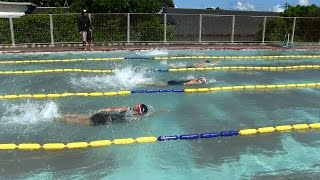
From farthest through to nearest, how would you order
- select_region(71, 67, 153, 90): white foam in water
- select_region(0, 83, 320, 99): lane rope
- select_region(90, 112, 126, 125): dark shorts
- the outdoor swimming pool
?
select_region(71, 67, 153, 90): white foam in water, select_region(0, 83, 320, 99): lane rope, select_region(90, 112, 126, 125): dark shorts, the outdoor swimming pool

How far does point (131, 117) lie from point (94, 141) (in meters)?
1.26

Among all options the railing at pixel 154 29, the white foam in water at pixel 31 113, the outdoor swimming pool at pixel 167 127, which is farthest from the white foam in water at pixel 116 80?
the railing at pixel 154 29

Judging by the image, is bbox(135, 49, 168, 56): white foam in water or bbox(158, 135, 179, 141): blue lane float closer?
bbox(158, 135, 179, 141): blue lane float

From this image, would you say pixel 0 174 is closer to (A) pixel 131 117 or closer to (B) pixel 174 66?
(A) pixel 131 117

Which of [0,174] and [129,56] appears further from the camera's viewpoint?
[129,56]

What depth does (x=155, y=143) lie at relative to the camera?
7137 mm

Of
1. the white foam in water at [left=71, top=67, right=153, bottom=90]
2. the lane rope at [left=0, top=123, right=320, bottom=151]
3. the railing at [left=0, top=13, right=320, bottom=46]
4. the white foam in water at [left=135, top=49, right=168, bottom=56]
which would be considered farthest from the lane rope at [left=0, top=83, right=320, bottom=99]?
the railing at [left=0, top=13, right=320, bottom=46]

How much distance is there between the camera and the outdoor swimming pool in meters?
6.14

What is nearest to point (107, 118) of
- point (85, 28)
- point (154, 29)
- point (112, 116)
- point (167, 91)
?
point (112, 116)

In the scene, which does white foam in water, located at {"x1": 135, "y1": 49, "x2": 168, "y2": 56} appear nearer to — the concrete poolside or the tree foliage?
the concrete poolside

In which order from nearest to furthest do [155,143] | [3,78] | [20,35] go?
[155,143] < [3,78] < [20,35]

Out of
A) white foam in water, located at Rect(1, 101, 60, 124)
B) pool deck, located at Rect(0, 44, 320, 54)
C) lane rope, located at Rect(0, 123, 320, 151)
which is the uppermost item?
pool deck, located at Rect(0, 44, 320, 54)

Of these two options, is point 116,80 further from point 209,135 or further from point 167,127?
point 209,135

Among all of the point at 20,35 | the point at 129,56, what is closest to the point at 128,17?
the point at 129,56
